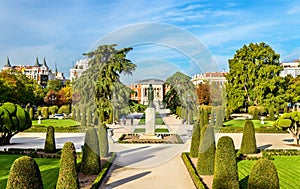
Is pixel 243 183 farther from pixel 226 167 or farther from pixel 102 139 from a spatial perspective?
pixel 102 139

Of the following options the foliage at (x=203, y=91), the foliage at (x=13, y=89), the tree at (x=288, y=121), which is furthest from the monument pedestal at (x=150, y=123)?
the foliage at (x=13, y=89)

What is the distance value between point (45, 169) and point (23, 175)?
21.9 ft

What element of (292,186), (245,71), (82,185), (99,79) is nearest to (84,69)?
(99,79)

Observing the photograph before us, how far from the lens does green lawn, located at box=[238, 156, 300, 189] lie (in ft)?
33.4

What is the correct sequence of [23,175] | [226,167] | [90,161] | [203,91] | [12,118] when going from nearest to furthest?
[23,175]
[226,167]
[90,161]
[203,91]
[12,118]

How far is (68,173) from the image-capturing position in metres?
7.52

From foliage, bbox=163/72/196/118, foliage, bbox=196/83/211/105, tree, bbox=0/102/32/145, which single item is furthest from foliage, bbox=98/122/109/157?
tree, bbox=0/102/32/145

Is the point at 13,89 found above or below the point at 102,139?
above

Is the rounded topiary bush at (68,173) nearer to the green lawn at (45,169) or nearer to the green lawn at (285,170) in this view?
the green lawn at (45,169)

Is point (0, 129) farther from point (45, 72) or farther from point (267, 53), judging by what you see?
point (45, 72)

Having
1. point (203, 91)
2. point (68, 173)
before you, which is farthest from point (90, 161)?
point (203, 91)

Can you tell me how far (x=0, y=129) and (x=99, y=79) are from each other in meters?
8.93

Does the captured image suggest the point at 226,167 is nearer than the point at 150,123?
Yes

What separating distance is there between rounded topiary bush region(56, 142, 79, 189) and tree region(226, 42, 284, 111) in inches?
1411
